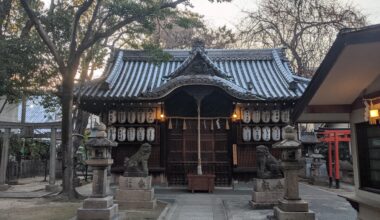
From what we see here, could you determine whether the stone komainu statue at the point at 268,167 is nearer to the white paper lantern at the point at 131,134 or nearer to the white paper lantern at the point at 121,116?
the white paper lantern at the point at 131,134

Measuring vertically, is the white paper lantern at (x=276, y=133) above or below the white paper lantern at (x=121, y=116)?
below

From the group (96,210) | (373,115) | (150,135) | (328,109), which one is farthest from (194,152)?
(373,115)

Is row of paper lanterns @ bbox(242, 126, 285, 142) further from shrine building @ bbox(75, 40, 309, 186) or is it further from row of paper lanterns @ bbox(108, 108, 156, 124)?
row of paper lanterns @ bbox(108, 108, 156, 124)

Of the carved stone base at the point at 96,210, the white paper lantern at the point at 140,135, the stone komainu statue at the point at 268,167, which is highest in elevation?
the white paper lantern at the point at 140,135

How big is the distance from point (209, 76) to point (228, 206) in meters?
6.45

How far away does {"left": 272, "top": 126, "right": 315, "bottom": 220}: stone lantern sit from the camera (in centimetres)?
973

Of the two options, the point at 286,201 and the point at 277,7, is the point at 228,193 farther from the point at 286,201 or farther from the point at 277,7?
the point at 277,7

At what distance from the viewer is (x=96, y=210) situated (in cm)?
995

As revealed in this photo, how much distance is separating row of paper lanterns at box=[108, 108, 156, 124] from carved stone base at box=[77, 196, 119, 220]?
7996 mm

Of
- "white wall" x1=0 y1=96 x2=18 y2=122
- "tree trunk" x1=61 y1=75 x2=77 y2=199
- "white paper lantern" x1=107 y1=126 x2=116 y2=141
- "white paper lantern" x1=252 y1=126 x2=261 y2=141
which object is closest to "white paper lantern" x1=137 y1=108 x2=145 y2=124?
"white paper lantern" x1=107 y1=126 x2=116 y2=141

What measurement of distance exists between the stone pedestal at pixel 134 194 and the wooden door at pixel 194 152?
5.31 metres

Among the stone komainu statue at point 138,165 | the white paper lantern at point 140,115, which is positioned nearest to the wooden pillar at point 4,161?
the white paper lantern at point 140,115

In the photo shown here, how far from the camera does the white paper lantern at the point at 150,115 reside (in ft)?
59.1

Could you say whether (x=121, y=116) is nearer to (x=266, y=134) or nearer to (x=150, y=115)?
(x=150, y=115)
